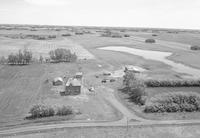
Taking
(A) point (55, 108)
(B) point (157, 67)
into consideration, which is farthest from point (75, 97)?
(B) point (157, 67)

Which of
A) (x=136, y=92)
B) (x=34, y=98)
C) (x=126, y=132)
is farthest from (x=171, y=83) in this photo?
(x=34, y=98)

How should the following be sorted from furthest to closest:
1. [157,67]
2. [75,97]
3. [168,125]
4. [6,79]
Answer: [157,67] → [6,79] → [75,97] → [168,125]

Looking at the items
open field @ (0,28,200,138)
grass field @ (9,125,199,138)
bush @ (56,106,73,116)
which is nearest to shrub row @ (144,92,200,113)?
open field @ (0,28,200,138)

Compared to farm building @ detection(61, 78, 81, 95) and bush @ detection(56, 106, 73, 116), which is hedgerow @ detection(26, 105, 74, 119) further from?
farm building @ detection(61, 78, 81, 95)

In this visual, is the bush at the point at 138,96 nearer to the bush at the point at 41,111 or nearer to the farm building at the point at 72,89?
the farm building at the point at 72,89

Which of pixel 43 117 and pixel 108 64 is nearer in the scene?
pixel 43 117

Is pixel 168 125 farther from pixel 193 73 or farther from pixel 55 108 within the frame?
pixel 193 73
